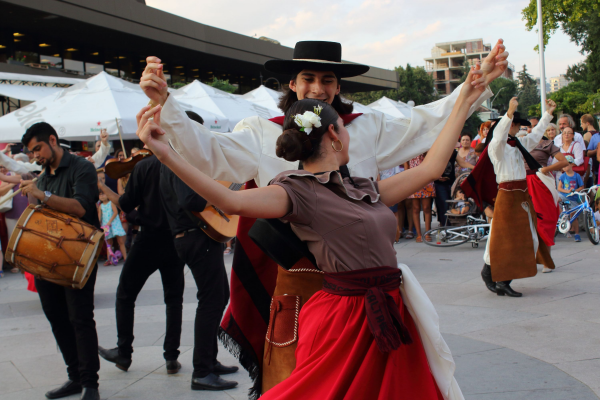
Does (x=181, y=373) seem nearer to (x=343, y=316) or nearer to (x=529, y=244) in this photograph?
(x=343, y=316)

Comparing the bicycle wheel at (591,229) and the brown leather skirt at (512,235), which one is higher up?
the brown leather skirt at (512,235)

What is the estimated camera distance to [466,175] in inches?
→ 428

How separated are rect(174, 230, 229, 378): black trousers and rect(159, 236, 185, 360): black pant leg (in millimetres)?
386

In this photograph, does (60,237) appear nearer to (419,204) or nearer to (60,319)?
(60,319)

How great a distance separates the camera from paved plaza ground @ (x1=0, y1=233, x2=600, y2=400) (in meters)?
4.02

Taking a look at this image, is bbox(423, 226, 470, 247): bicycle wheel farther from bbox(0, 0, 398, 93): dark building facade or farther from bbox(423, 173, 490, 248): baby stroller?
bbox(0, 0, 398, 93): dark building facade

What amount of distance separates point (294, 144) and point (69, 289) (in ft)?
8.80

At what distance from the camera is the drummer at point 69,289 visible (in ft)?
13.0

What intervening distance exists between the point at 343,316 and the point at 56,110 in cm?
995

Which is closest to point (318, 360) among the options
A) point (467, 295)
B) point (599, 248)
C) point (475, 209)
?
point (467, 295)

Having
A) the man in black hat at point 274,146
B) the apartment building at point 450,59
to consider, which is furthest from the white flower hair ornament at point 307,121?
the apartment building at point 450,59

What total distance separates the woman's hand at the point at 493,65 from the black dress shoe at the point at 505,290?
14.6ft

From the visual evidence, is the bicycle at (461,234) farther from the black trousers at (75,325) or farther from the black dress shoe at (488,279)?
the black trousers at (75,325)

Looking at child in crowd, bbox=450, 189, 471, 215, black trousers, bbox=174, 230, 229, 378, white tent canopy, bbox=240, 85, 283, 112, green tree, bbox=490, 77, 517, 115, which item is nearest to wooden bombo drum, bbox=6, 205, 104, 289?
black trousers, bbox=174, 230, 229, 378
